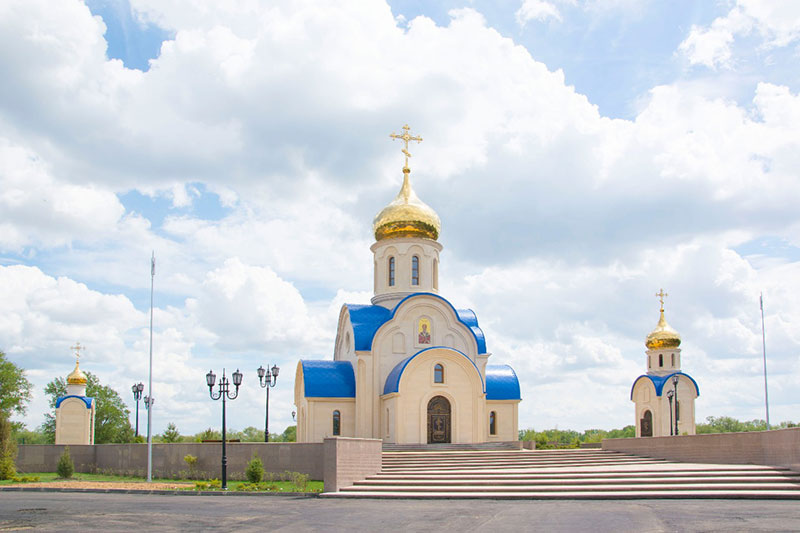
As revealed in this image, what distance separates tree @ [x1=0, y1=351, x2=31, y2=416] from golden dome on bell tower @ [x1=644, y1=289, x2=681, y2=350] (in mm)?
38472

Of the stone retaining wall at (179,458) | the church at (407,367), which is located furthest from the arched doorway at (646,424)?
the stone retaining wall at (179,458)

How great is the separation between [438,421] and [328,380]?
4.63 meters

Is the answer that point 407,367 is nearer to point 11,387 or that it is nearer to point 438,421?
point 438,421

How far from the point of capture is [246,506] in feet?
49.4

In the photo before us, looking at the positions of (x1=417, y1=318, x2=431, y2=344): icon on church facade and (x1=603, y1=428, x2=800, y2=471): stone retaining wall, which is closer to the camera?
(x1=603, y1=428, x2=800, y2=471): stone retaining wall

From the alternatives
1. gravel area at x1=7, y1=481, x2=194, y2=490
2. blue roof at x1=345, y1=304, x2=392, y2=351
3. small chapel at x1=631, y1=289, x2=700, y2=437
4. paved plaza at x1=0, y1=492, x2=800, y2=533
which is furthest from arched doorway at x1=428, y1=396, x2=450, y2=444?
small chapel at x1=631, y1=289, x2=700, y2=437

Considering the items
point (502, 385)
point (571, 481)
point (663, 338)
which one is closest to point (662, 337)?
point (663, 338)

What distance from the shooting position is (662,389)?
42.0 metres

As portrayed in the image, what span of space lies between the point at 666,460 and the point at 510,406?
378 inches

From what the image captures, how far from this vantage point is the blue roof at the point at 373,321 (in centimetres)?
2934

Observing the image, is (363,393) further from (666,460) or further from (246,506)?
(246,506)

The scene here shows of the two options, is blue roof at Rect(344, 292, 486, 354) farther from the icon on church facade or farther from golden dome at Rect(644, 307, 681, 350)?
golden dome at Rect(644, 307, 681, 350)

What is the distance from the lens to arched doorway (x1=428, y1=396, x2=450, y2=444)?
28.0 m

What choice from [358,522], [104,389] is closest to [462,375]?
[358,522]
